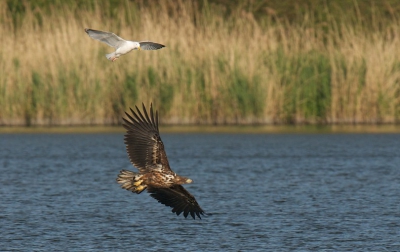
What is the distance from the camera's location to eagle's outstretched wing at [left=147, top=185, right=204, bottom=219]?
29.5 ft

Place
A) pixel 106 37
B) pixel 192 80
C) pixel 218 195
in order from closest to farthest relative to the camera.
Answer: pixel 106 37, pixel 218 195, pixel 192 80

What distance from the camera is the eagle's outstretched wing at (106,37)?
10250mm

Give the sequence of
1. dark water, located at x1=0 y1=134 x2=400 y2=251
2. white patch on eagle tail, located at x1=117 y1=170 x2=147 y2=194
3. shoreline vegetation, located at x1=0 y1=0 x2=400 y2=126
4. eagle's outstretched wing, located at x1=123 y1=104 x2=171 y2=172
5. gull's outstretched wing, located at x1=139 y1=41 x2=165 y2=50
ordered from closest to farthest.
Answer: white patch on eagle tail, located at x1=117 y1=170 x2=147 y2=194
eagle's outstretched wing, located at x1=123 y1=104 x2=171 y2=172
dark water, located at x1=0 y1=134 x2=400 y2=251
gull's outstretched wing, located at x1=139 y1=41 x2=165 y2=50
shoreline vegetation, located at x1=0 y1=0 x2=400 y2=126

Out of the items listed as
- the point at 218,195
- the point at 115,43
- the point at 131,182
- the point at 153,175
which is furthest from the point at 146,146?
the point at 218,195

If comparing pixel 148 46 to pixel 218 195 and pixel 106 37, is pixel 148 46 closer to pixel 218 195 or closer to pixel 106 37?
pixel 106 37

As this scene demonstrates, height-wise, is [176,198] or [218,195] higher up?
[176,198]

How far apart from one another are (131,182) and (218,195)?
4320 millimetres

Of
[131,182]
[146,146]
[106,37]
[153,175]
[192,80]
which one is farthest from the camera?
[192,80]

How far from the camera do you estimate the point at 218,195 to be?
43.4ft

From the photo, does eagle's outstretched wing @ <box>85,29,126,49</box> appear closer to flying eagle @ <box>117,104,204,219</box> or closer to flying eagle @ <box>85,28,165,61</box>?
flying eagle @ <box>85,28,165,61</box>

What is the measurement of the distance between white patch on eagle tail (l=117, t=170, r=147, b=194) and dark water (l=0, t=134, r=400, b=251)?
3.20 feet

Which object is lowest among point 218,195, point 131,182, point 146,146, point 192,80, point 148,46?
point 218,195

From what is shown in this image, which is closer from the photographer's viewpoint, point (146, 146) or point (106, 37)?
point (146, 146)

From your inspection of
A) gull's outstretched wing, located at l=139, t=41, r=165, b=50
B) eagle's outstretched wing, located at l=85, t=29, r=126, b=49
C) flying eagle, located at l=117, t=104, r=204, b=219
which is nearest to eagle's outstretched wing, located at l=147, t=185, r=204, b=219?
flying eagle, located at l=117, t=104, r=204, b=219
